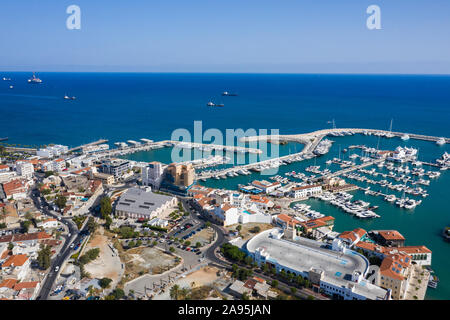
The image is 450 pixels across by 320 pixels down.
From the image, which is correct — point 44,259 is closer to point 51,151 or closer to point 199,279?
Result: point 199,279

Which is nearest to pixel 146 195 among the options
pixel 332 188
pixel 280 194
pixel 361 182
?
pixel 280 194

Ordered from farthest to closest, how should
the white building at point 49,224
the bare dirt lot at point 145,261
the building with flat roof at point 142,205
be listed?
the building with flat roof at point 142,205 → the white building at point 49,224 → the bare dirt lot at point 145,261

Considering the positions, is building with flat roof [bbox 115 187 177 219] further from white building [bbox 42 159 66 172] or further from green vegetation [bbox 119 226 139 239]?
white building [bbox 42 159 66 172]

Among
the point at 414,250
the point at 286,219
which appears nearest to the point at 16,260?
the point at 286,219

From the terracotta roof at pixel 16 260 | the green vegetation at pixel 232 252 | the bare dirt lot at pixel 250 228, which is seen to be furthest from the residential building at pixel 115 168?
the green vegetation at pixel 232 252

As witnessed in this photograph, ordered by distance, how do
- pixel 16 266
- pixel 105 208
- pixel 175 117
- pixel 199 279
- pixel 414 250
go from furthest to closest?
pixel 175 117
pixel 105 208
pixel 414 250
pixel 16 266
pixel 199 279

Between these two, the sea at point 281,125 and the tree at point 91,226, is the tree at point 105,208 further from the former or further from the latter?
the sea at point 281,125
